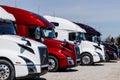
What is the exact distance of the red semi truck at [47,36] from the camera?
53.3 ft

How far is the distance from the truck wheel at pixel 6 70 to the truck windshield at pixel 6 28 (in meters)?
1.14

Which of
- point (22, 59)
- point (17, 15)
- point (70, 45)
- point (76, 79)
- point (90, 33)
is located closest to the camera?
point (22, 59)

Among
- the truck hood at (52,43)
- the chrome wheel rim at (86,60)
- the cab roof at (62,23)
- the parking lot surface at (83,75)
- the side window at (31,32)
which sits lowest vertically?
the parking lot surface at (83,75)

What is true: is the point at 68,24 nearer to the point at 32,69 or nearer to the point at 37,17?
the point at 37,17

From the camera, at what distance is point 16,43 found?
11805mm

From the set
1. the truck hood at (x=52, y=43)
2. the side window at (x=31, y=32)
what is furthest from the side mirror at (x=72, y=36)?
the side window at (x=31, y=32)

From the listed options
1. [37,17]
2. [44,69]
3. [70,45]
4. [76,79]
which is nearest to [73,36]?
[70,45]

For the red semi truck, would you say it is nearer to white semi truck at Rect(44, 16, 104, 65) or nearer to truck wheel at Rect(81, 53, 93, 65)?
white semi truck at Rect(44, 16, 104, 65)

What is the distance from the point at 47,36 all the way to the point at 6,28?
15.8ft

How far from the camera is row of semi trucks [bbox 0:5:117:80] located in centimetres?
1170

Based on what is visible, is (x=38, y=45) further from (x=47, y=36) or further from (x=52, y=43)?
(x=47, y=36)

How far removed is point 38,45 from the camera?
12.5 meters

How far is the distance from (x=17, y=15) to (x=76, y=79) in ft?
13.6

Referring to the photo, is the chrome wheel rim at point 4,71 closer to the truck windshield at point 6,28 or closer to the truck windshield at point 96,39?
the truck windshield at point 6,28
